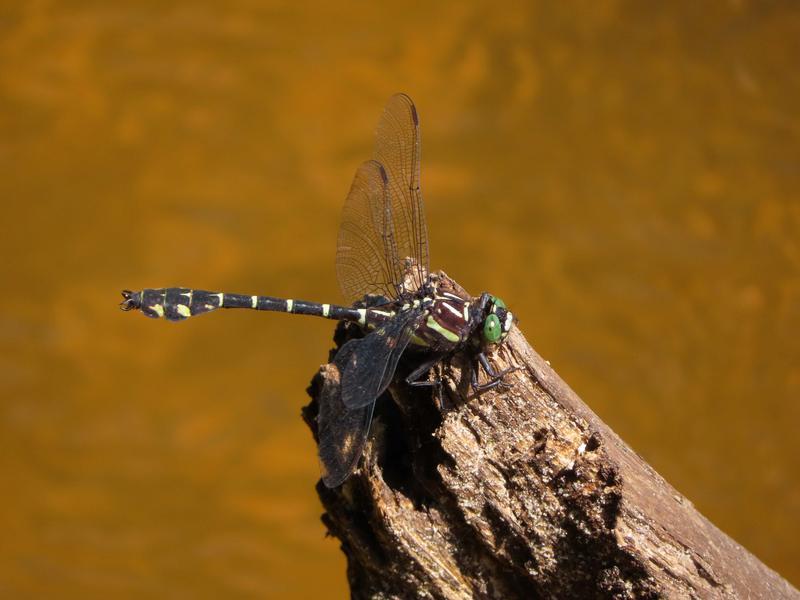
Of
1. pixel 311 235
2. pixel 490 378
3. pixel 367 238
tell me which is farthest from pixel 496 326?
pixel 311 235

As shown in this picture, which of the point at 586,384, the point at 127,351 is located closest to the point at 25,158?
the point at 127,351

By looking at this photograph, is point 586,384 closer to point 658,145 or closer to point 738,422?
point 738,422

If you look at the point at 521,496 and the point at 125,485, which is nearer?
the point at 521,496

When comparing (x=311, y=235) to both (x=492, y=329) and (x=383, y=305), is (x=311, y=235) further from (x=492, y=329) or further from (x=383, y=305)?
(x=492, y=329)

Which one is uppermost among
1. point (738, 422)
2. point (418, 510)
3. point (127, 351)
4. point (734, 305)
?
point (127, 351)

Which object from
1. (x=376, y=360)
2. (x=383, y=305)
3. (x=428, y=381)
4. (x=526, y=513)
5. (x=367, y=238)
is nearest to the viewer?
(x=526, y=513)

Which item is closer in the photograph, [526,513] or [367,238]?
[526,513]

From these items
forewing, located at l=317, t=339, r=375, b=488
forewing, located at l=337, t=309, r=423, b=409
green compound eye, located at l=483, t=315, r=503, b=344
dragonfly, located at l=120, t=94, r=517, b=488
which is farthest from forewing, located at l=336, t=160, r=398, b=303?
green compound eye, located at l=483, t=315, r=503, b=344
